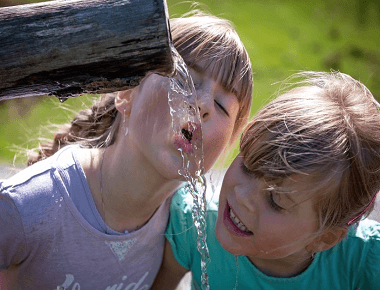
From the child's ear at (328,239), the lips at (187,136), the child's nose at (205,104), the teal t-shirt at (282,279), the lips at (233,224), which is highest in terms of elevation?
the child's nose at (205,104)

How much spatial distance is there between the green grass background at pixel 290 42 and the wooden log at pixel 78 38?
3.78m

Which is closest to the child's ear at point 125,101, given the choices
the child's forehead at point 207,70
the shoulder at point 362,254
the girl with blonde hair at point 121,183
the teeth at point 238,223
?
the girl with blonde hair at point 121,183

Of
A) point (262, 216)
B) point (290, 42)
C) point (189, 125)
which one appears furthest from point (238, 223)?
point (290, 42)

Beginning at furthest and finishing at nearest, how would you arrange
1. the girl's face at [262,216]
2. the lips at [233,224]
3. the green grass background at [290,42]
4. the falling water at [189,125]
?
the green grass background at [290,42]
the lips at [233,224]
the girl's face at [262,216]
the falling water at [189,125]

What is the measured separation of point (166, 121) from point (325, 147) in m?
0.70

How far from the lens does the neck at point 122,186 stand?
7.73ft

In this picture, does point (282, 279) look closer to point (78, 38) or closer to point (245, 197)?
point (245, 197)

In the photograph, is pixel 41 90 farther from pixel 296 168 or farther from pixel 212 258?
pixel 212 258

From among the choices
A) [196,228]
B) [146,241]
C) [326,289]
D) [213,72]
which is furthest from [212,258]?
[213,72]

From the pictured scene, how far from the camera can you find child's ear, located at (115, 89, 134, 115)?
234 cm

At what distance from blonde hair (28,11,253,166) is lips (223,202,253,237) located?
1.67 feet

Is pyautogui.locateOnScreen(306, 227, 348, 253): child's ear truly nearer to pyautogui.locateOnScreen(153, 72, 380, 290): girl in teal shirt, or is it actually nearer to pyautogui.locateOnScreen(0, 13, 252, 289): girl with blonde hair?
pyautogui.locateOnScreen(153, 72, 380, 290): girl in teal shirt

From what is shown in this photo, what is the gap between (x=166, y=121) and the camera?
2.15 metres

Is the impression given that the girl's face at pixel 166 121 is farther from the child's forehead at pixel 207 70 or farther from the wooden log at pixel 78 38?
the wooden log at pixel 78 38
